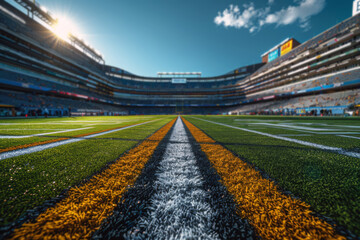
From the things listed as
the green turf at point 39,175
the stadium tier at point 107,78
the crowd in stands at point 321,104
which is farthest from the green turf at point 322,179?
the crowd in stands at point 321,104

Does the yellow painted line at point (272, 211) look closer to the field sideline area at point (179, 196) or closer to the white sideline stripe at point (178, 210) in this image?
the field sideline area at point (179, 196)

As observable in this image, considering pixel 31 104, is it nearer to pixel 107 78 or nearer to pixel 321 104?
pixel 107 78

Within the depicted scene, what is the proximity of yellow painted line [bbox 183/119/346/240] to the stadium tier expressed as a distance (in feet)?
78.9

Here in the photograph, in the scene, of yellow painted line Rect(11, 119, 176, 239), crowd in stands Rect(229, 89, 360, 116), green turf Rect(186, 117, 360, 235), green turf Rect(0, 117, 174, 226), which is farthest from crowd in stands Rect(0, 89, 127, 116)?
crowd in stands Rect(229, 89, 360, 116)

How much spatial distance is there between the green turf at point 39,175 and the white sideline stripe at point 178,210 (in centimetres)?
62

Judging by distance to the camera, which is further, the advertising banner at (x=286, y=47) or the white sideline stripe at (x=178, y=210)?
the advertising banner at (x=286, y=47)

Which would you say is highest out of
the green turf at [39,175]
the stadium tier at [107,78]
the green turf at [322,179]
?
the stadium tier at [107,78]

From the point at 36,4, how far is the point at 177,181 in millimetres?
44878

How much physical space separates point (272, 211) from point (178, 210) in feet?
1.66

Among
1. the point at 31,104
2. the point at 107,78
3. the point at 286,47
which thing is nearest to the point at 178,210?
the point at 31,104

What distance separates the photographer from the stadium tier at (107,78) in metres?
19.9

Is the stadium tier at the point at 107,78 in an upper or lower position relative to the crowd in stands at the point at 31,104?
upper

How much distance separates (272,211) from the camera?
69 cm

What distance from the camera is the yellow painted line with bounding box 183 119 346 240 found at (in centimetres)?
57
